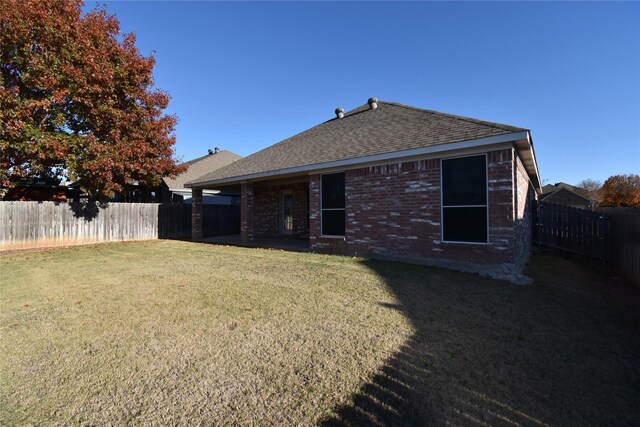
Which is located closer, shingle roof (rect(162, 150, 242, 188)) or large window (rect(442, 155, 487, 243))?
large window (rect(442, 155, 487, 243))

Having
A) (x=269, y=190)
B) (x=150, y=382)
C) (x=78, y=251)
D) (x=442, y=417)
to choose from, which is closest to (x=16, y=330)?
(x=150, y=382)

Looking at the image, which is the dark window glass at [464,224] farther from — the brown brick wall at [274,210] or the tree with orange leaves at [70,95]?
the tree with orange leaves at [70,95]

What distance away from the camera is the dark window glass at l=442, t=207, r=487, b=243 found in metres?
7.22

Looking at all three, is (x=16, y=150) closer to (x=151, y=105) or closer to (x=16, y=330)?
(x=151, y=105)

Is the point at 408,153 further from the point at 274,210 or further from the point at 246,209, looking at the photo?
the point at 274,210

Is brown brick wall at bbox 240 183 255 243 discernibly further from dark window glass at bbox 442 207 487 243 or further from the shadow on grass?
the shadow on grass

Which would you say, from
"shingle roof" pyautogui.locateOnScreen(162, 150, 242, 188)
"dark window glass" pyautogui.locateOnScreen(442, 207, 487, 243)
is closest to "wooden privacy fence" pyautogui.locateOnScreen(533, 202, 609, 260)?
"dark window glass" pyautogui.locateOnScreen(442, 207, 487, 243)

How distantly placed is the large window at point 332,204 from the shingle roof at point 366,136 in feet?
2.39

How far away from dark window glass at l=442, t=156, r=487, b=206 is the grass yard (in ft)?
6.60

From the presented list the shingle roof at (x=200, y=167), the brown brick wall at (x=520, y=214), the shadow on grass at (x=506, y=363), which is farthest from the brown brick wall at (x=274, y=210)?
the shadow on grass at (x=506, y=363)

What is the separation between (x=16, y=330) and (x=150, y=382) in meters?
2.62

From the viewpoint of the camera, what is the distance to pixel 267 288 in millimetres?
5852

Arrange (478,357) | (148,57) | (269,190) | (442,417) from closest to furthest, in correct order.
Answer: (442,417)
(478,357)
(148,57)
(269,190)

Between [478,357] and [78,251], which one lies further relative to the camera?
[78,251]
